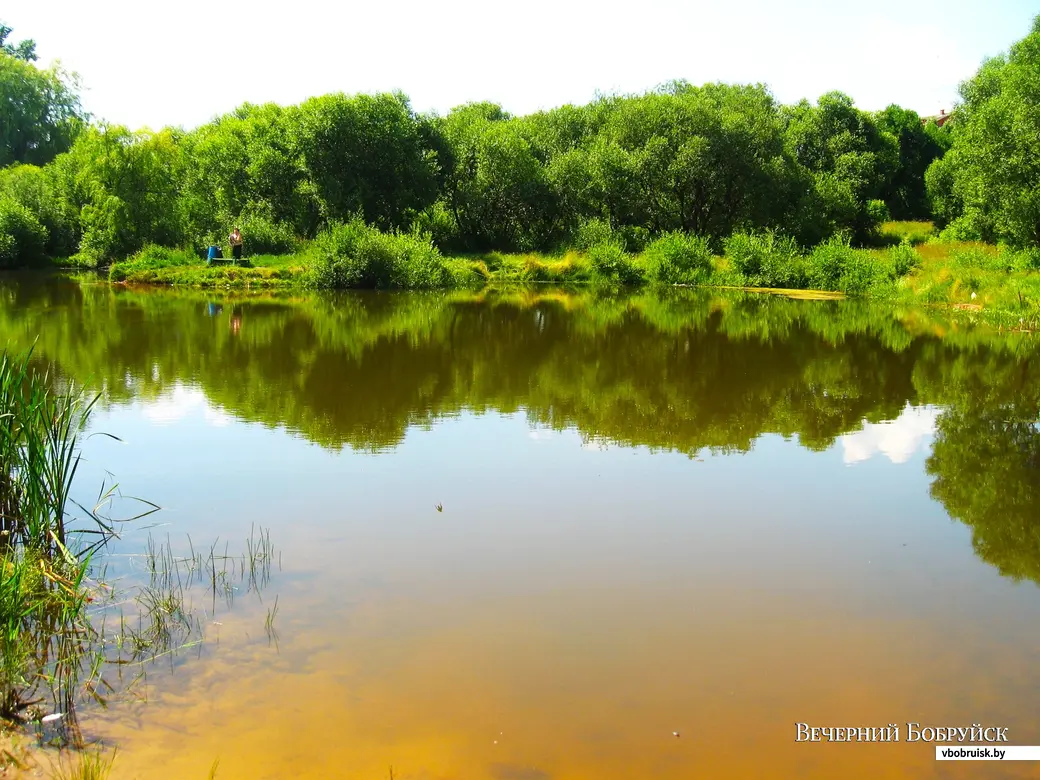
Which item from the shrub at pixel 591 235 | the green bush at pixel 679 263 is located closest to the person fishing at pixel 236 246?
the shrub at pixel 591 235

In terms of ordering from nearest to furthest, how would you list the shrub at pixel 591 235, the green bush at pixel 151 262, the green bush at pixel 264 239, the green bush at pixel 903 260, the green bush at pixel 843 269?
1. the green bush at pixel 903 260
2. the green bush at pixel 843 269
3. the green bush at pixel 151 262
4. the green bush at pixel 264 239
5. the shrub at pixel 591 235

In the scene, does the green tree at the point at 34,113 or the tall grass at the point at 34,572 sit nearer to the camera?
the tall grass at the point at 34,572

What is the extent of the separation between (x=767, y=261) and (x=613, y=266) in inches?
269

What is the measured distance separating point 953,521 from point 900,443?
→ 9.80 ft

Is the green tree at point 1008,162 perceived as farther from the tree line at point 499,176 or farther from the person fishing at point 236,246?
the person fishing at point 236,246

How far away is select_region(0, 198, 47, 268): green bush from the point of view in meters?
38.9

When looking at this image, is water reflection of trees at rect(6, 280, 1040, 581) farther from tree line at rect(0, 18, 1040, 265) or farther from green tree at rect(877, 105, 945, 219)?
green tree at rect(877, 105, 945, 219)

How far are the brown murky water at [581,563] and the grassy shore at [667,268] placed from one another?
1415 cm

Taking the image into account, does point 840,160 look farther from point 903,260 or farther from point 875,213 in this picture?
point 903,260

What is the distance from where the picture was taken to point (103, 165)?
39.1 metres

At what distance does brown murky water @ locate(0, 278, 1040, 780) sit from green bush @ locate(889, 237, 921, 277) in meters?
17.8

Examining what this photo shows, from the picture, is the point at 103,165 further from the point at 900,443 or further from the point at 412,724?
the point at 412,724

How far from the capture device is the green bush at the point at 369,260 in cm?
3275

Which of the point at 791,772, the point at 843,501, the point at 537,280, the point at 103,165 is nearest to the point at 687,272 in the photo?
the point at 537,280
